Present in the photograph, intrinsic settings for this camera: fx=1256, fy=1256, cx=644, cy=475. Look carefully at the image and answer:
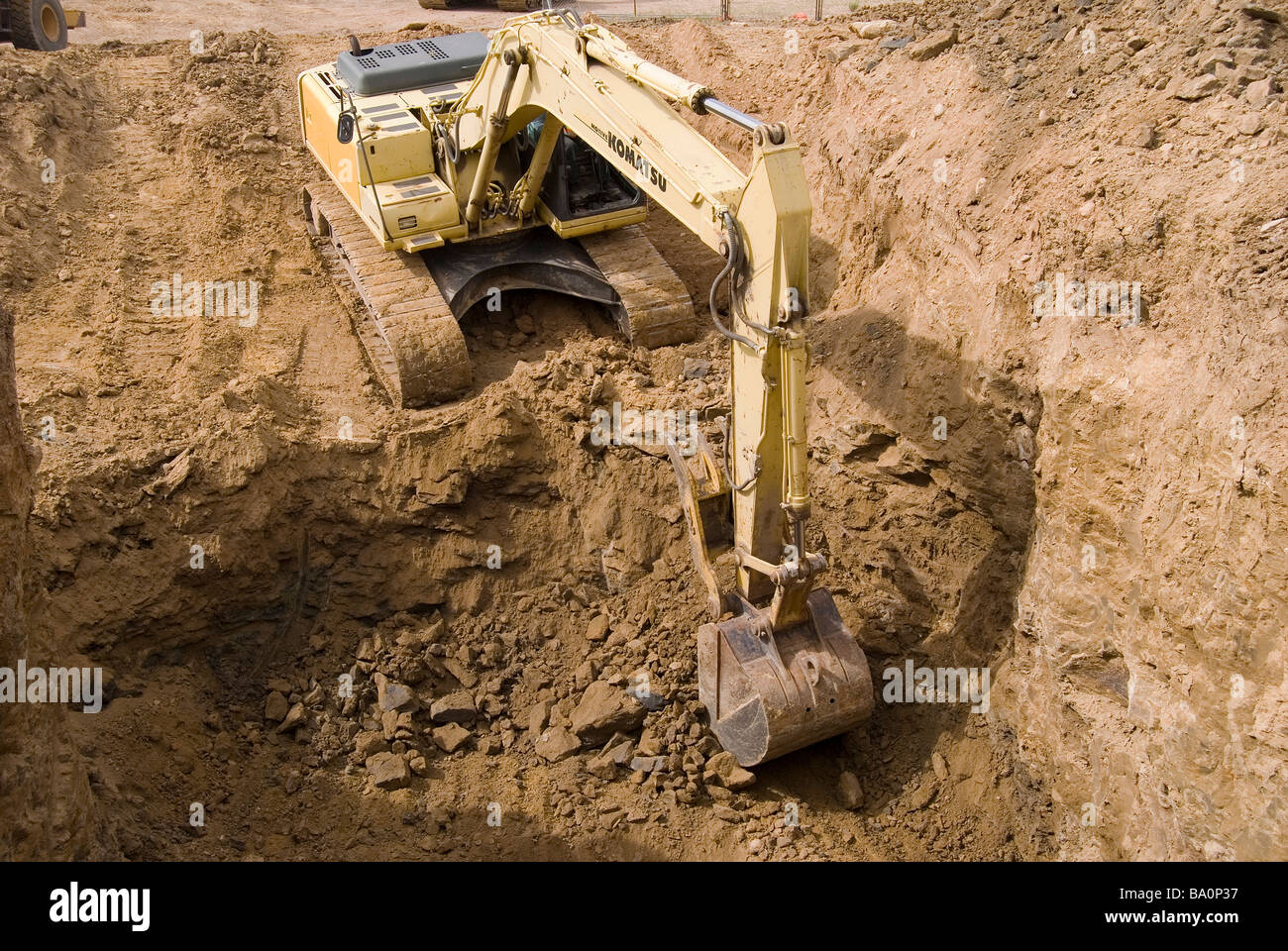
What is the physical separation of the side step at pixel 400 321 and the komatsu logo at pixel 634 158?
2268 millimetres

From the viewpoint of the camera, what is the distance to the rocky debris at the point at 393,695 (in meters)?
7.62

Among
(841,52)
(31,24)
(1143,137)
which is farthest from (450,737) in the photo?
(31,24)

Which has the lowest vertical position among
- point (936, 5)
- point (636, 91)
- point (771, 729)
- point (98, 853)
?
point (98, 853)

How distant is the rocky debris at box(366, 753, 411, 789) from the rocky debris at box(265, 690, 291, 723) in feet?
2.38

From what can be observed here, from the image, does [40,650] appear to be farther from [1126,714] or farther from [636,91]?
[1126,714]

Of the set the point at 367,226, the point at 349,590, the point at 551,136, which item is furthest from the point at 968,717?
the point at 367,226

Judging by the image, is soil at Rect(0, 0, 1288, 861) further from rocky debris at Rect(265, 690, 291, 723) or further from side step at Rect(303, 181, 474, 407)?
side step at Rect(303, 181, 474, 407)

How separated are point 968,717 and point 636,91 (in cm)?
412

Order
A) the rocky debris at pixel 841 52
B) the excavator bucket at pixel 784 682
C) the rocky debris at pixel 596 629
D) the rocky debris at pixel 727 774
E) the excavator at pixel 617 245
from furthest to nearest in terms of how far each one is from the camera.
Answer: the rocky debris at pixel 841 52, the rocky debris at pixel 596 629, the rocky debris at pixel 727 774, the excavator bucket at pixel 784 682, the excavator at pixel 617 245

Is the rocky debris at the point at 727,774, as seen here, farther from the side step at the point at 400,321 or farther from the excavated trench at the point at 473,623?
the side step at the point at 400,321

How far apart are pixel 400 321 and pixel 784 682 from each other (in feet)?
14.1

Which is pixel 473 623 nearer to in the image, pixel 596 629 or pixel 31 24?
pixel 596 629

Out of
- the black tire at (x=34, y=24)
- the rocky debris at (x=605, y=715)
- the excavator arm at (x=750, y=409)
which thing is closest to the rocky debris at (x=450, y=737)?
the rocky debris at (x=605, y=715)

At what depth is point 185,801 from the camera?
22.9 ft
